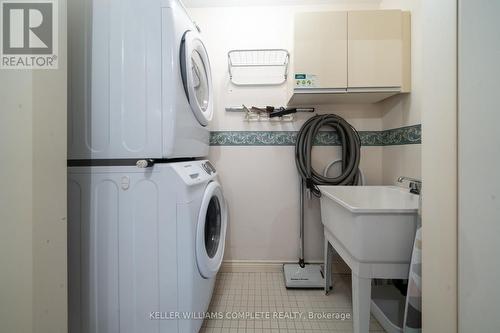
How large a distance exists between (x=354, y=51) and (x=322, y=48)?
206 mm

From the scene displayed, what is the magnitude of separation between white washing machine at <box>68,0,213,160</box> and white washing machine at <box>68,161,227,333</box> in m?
0.11

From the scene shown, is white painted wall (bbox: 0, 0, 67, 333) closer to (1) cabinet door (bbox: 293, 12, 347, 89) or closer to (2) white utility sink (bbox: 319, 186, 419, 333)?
(2) white utility sink (bbox: 319, 186, 419, 333)

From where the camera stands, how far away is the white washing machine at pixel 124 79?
0.85m

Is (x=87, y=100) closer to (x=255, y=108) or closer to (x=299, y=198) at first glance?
(x=255, y=108)

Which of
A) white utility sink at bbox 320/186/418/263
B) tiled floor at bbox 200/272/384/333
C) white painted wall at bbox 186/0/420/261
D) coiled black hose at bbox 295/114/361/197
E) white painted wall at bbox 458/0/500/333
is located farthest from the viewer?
white painted wall at bbox 186/0/420/261

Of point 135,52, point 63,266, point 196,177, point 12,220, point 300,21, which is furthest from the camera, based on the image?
point 300,21

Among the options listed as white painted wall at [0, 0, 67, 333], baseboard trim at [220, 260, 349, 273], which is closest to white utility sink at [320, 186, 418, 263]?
baseboard trim at [220, 260, 349, 273]

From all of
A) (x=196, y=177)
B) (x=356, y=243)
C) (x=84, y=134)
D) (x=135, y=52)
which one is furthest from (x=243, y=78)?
(x=356, y=243)

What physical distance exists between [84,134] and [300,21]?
140 cm

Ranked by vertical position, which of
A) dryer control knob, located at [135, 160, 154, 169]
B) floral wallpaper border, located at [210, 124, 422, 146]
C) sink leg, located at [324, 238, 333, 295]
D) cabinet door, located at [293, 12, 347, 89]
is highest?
cabinet door, located at [293, 12, 347, 89]

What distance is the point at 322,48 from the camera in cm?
130

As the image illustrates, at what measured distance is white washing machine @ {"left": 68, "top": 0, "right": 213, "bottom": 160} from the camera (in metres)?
0.85

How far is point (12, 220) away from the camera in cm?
63

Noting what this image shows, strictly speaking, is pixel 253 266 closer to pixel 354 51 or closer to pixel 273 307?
pixel 273 307
